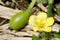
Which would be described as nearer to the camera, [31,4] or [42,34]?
[42,34]

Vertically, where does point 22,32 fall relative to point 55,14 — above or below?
below

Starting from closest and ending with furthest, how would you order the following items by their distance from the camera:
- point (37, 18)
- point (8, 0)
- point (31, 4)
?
point (37, 18) → point (31, 4) → point (8, 0)

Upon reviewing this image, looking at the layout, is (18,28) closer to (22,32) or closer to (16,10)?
(22,32)

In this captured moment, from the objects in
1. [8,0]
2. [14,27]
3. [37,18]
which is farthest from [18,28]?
[8,0]

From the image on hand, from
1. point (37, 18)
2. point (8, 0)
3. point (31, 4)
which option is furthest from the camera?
point (8, 0)

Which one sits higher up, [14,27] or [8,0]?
[8,0]

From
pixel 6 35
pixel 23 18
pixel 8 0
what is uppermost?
pixel 8 0

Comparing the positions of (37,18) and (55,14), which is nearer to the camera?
(37,18)

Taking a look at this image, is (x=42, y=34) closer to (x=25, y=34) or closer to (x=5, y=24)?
(x=25, y=34)

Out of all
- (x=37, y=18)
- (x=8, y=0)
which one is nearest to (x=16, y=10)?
(x=8, y=0)
